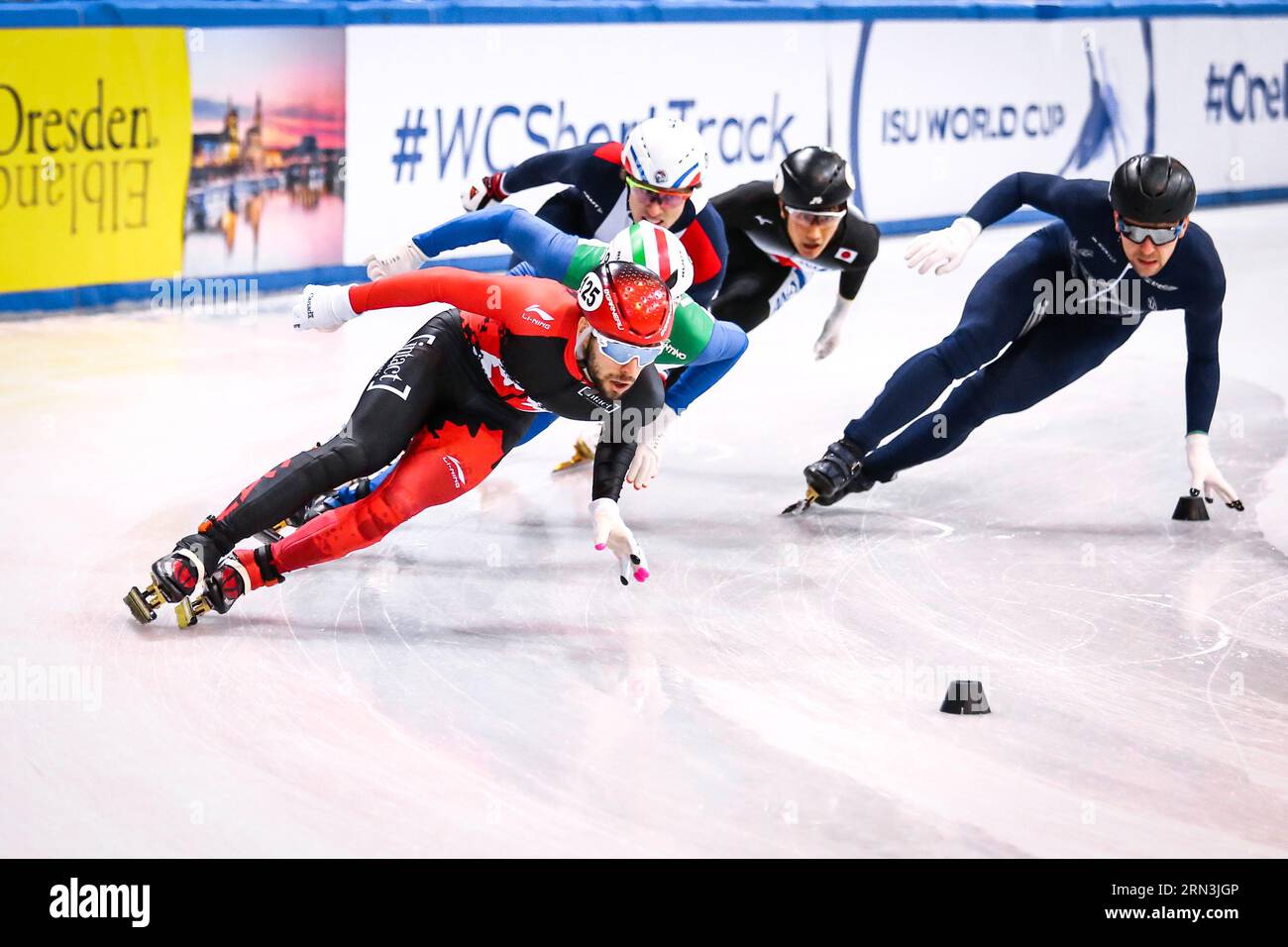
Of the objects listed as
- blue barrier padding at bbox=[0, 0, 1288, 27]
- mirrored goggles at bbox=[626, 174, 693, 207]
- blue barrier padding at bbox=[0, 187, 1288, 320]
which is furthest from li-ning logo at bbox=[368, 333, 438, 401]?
blue barrier padding at bbox=[0, 0, 1288, 27]

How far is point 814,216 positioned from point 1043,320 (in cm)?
88

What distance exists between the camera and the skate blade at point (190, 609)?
438 cm

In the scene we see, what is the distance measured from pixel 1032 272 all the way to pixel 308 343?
376cm

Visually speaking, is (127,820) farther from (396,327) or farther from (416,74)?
(416,74)

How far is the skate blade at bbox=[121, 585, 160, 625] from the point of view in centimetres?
437

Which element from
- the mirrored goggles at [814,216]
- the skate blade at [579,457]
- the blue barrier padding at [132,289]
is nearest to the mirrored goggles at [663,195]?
the mirrored goggles at [814,216]

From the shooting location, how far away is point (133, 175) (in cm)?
808

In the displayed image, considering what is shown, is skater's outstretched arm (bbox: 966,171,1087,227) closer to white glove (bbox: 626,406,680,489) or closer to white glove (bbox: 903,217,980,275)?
white glove (bbox: 903,217,980,275)

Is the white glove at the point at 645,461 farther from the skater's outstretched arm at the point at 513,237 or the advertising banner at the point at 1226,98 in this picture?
the advertising banner at the point at 1226,98

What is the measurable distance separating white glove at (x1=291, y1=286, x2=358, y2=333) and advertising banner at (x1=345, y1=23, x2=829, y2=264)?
444cm

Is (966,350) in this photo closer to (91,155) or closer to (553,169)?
(553,169)

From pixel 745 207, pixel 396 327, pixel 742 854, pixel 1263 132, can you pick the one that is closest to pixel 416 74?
pixel 396 327

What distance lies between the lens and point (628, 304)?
4.26 m

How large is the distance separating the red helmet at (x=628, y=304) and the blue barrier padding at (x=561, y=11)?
4594 mm
